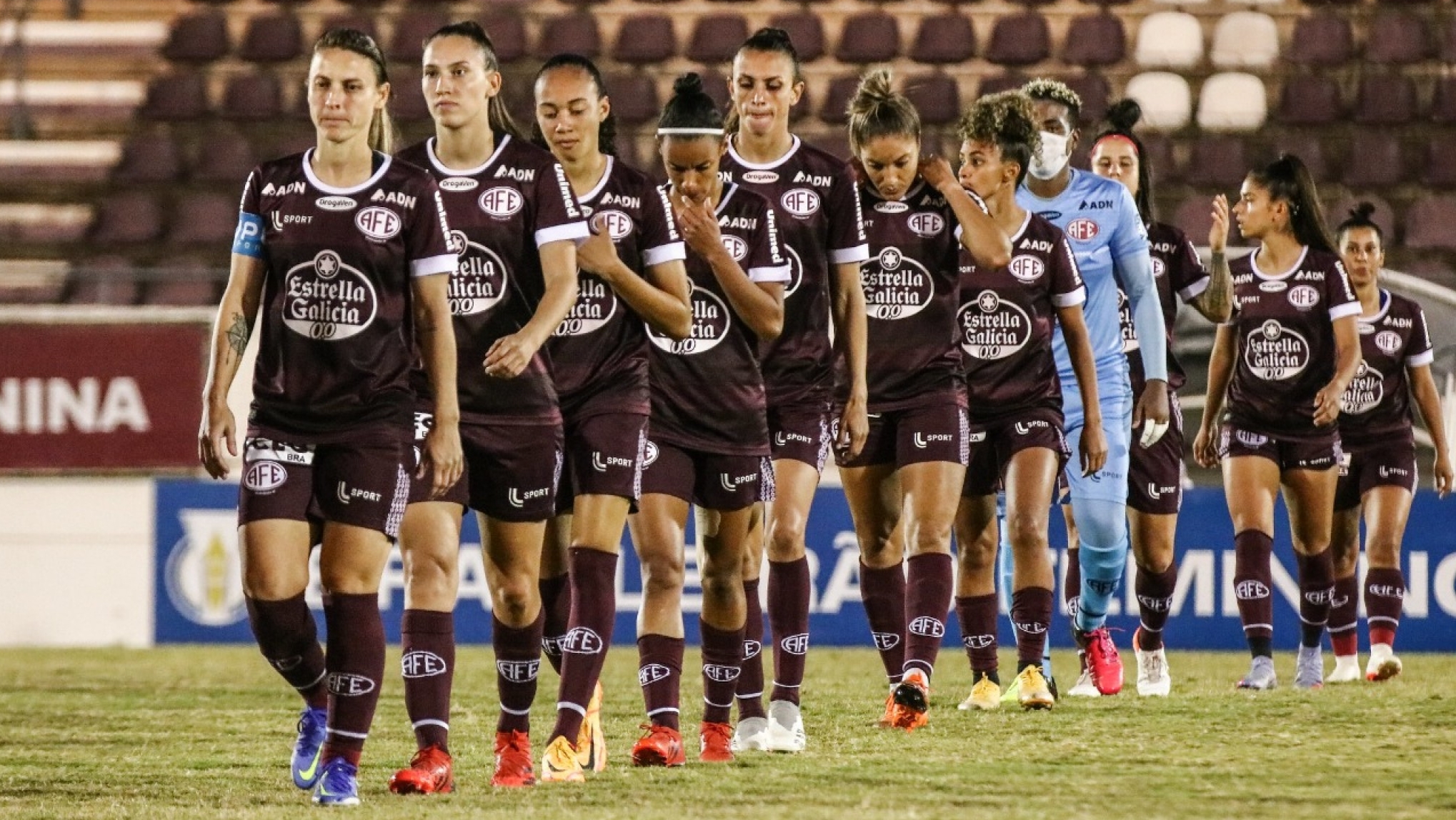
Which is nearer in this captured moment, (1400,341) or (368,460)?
(368,460)

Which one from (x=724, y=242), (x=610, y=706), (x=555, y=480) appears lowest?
(x=610, y=706)

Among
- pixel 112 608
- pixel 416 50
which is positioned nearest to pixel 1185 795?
pixel 112 608

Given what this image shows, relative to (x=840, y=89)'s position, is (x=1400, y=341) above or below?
below

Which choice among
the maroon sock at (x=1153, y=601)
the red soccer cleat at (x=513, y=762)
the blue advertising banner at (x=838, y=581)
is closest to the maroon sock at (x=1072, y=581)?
the maroon sock at (x=1153, y=601)

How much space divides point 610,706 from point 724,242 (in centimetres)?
279

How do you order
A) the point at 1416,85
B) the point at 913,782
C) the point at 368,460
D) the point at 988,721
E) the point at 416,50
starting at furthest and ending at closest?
the point at 416,50 → the point at 1416,85 → the point at 988,721 → the point at 913,782 → the point at 368,460

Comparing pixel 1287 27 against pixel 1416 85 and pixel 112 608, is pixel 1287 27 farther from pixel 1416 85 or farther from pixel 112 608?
pixel 112 608

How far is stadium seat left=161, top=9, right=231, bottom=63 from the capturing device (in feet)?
50.7

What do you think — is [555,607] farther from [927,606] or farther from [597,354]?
[927,606]

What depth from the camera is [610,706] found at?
8.30 metres

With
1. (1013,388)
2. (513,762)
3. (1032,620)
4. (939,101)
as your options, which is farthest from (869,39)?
(513,762)

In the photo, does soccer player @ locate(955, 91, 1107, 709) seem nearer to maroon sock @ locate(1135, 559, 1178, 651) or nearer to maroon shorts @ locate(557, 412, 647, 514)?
maroon sock @ locate(1135, 559, 1178, 651)

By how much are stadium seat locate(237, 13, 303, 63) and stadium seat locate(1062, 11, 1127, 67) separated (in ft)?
17.2

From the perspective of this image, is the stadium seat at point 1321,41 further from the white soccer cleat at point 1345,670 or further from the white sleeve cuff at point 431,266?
the white sleeve cuff at point 431,266
